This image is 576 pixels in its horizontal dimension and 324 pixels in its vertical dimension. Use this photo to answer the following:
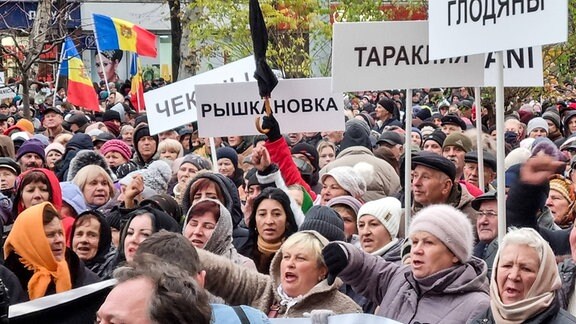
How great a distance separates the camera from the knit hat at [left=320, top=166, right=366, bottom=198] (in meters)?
8.08

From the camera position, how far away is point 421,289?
5188 millimetres

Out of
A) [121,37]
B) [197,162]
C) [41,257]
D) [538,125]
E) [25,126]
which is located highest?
[121,37]

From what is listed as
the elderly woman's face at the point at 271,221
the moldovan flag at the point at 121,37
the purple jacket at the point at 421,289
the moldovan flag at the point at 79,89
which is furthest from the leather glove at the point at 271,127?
the moldovan flag at the point at 121,37

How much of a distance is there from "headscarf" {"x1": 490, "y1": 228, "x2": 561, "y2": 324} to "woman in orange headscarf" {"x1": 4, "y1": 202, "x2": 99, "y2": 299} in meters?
2.29

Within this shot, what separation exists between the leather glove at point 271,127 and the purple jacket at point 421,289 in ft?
9.65

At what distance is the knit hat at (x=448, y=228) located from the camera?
17.1ft

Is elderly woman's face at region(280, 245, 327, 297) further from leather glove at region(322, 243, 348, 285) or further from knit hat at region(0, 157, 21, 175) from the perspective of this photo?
knit hat at region(0, 157, 21, 175)

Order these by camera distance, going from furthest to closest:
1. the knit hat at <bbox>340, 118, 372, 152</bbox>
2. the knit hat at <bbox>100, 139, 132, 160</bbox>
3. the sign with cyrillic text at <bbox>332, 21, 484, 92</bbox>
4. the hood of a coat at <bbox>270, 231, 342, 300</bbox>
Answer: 1. the knit hat at <bbox>340, 118, 372, 152</bbox>
2. the knit hat at <bbox>100, 139, 132, 160</bbox>
3. the sign with cyrillic text at <bbox>332, 21, 484, 92</bbox>
4. the hood of a coat at <bbox>270, 231, 342, 300</bbox>

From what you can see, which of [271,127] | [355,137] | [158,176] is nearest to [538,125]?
[355,137]

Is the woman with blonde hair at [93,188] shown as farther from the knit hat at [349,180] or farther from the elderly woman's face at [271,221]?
the elderly woman's face at [271,221]

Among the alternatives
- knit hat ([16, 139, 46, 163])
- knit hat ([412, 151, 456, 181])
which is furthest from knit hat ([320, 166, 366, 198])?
knit hat ([16, 139, 46, 163])

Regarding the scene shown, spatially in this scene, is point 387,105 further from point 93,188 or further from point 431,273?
point 431,273

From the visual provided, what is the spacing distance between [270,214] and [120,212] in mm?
1327

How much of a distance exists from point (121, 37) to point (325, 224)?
55.9 feet
